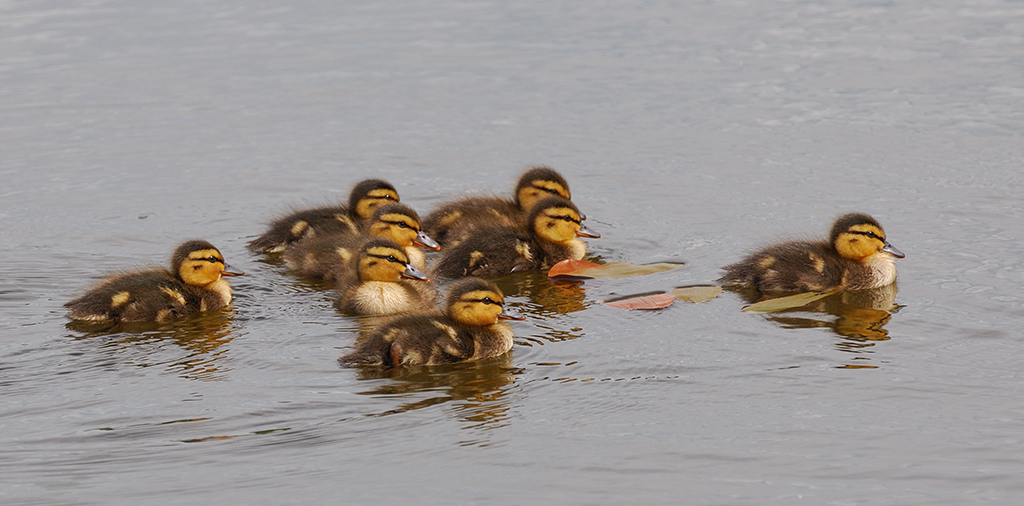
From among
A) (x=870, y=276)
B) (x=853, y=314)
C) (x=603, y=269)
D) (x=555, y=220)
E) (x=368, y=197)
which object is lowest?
(x=853, y=314)

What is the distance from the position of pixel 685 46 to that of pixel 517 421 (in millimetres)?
9584

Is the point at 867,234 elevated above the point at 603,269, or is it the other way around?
the point at 867,234

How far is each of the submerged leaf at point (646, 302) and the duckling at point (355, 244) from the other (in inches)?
57.4

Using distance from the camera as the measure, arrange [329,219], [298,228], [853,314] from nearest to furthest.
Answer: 1. [853,314]
2. [298,228]
3. [329,219]

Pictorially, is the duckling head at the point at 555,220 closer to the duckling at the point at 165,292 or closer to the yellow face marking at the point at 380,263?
the yellow face marking at the point at 380,263

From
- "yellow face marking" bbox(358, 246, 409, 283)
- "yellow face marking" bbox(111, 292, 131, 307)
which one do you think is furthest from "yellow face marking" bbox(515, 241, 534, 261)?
"yellow face marking" bbox(111, 292, 131, 307)

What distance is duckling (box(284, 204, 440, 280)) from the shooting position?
27.0 feet

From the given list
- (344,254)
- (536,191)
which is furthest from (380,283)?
(536,191)

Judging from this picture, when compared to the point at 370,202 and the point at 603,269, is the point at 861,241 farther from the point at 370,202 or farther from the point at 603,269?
the point at 370,202

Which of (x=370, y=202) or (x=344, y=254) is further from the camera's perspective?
(x=370, y=202)

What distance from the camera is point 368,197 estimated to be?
9102 mm

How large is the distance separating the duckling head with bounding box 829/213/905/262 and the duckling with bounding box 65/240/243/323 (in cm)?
360

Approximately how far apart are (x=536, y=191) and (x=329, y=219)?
1.45m

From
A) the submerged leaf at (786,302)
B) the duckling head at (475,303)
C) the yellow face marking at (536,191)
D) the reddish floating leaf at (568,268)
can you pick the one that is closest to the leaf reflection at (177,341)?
the duckling head at (475,303)
